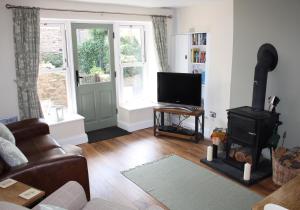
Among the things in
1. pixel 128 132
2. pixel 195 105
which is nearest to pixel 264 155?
pixel 195 105

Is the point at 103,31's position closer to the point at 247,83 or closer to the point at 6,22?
the point at 6,22

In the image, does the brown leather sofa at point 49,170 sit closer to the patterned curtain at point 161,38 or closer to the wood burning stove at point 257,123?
the wood burning stove at point 257,123

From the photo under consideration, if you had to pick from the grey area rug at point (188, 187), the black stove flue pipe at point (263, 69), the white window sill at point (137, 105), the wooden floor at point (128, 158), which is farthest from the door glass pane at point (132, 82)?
the black stove flue pipe at point (263, 69)

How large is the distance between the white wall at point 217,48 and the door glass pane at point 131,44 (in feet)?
3.47

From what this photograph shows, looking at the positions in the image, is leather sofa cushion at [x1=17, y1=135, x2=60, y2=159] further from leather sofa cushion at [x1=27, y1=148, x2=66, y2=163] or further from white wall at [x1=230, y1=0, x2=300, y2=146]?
white wall at [x1=230, y1=0, x2=300, y2=146]

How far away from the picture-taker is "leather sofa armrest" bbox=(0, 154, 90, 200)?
2092 mm

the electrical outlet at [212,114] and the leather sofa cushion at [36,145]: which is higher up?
the electrical outlet at [212,114]

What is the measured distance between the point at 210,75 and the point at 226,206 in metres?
2.37

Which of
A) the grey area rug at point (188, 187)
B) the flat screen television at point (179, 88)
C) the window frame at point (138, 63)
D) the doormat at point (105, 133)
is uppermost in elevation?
the window frame at point (138, 63)

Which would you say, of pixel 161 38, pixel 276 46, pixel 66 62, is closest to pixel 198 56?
pixel 161 38

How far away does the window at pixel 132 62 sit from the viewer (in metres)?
5.00

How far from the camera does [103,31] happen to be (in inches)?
185

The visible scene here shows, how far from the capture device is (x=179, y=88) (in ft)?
14.7

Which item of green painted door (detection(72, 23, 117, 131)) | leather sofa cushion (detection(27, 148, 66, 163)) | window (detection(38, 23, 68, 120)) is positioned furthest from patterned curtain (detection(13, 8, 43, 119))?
leather sofa cushion (detection(27, 148, 66, 163))
